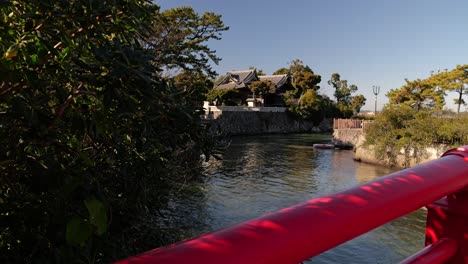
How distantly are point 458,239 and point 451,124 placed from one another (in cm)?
2141

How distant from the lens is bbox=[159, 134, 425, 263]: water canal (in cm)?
861

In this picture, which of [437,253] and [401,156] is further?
[401,156]

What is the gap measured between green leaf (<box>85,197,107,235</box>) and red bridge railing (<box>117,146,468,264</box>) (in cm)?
17

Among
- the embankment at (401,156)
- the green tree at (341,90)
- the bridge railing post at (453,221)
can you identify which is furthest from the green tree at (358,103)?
the bridge railing post at (453,221)

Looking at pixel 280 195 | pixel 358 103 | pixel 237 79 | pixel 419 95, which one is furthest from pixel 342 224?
pixel 358 103

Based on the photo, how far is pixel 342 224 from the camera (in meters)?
0.78

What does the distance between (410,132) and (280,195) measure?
11563 millimetres

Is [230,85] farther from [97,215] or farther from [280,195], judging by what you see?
[97,215]

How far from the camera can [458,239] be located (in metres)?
1.24

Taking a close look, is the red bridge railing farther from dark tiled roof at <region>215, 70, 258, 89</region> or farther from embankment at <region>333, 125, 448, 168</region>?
dark tiled roof at <region>215, 70, 258, 89</region>

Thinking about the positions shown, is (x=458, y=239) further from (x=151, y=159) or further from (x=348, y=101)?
(x=348, y=101)

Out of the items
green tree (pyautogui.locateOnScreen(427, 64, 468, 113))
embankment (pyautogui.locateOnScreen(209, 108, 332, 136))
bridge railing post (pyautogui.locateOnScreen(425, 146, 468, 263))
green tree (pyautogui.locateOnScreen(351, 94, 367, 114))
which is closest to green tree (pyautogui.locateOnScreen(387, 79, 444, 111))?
green tree (pyautogui.locateOnScreen(427, 64, 468, 113))

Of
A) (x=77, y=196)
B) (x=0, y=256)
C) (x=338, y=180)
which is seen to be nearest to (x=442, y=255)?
(x=77, y=196)

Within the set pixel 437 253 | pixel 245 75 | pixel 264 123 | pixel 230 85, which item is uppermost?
pixel 245 75
